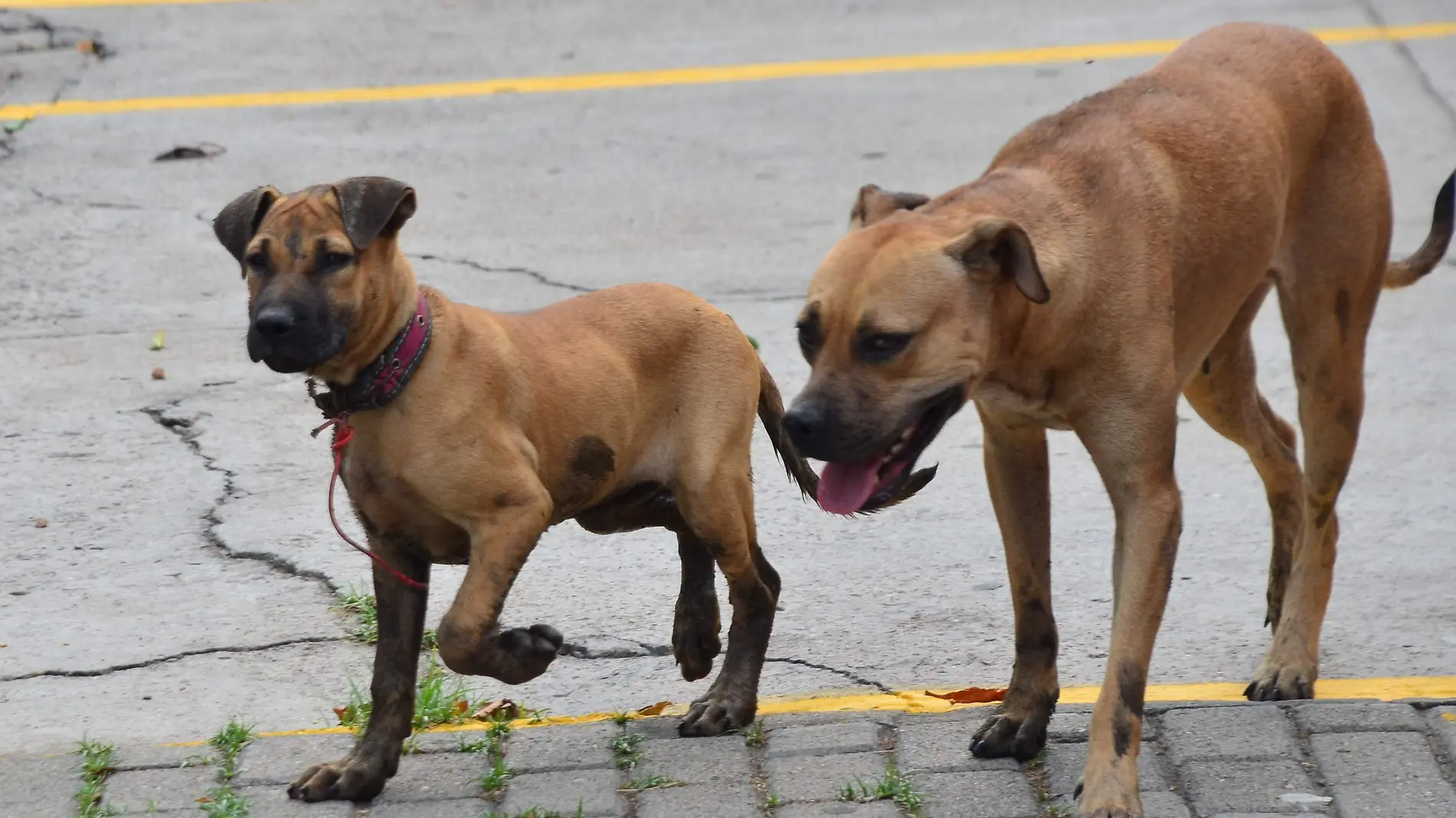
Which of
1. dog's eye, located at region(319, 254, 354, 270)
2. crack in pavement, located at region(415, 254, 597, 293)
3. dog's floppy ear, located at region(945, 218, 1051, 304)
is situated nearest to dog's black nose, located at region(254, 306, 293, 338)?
dog's eye, located at region(319, 254, 354, 270)

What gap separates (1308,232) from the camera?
491cm

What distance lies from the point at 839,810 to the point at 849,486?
0.75m

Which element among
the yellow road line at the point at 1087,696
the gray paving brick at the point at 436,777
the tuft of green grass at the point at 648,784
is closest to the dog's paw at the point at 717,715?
the yellow road line at the point at 1087,696

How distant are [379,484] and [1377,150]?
284cm

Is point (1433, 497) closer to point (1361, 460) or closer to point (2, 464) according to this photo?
point (1361, 460)

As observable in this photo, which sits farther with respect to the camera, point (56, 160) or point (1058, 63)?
point (1058, 63)

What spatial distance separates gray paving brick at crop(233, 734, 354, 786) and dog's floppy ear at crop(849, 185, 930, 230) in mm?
1738

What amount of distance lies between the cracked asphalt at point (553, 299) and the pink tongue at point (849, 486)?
45.9 inches

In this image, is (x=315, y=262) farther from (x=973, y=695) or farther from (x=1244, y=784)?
(x=1244, y=784)

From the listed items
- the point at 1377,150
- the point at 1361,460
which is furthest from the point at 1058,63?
the point at 1377,150

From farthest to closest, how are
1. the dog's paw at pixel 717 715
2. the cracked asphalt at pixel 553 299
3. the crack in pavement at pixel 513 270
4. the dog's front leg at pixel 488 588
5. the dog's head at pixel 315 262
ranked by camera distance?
A: the crack in pavement at pixel 513 270, the cracked asphalt at pixel 553 299, the dog's paw at pixel 717 715, the dog's front leg at pixel 488 588, the dog's head at pixel 315 262

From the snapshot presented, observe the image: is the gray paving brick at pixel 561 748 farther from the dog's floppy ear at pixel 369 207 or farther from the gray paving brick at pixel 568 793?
the dog's floppy ear at pixel 369 207

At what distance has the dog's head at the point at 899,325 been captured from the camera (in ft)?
12.6

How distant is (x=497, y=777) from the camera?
4.33 m
